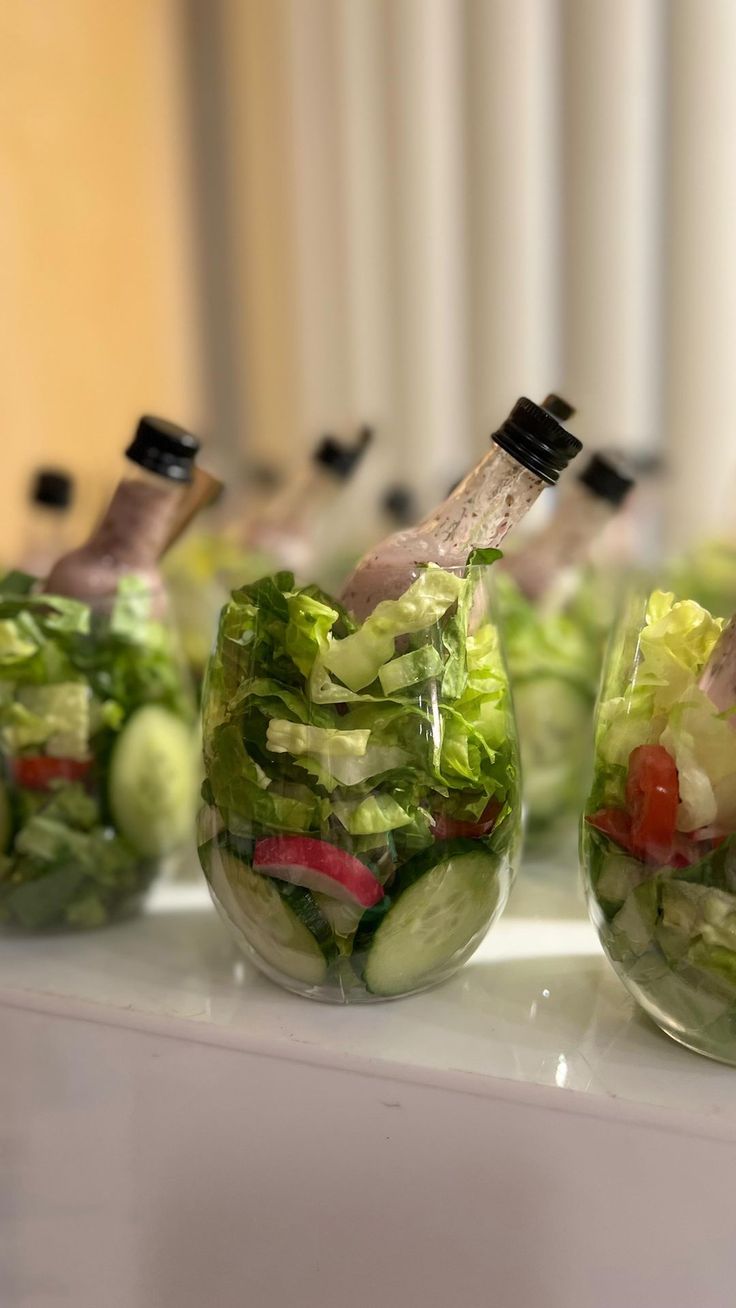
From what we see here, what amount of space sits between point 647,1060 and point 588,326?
132 centimetres

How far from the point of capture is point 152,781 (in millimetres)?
696

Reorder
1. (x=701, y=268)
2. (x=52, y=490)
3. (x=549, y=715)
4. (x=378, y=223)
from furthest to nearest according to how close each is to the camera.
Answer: (x=378, y=223) < (x=701, y=268) < (x=52, y=490) < (x=549, y=715)

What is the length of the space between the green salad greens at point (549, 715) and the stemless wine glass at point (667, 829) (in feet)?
0.74

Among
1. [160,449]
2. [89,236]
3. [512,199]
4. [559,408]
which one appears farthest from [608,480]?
[89,236]

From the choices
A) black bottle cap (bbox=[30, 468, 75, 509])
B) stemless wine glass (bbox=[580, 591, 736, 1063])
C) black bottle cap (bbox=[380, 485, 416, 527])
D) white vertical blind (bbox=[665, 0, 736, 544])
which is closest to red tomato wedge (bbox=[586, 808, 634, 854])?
stemless wine glass (bbox=[580, 591, 736, 1063])

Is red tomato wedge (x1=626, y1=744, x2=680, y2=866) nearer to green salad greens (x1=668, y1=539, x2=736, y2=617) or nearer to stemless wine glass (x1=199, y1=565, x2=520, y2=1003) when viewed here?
stemless wine glass (x1=199, y1=565, x2=520, y2=1003)

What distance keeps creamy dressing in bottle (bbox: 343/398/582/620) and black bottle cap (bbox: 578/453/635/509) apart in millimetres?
253

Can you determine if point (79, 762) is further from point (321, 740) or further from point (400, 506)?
point (400, 506)

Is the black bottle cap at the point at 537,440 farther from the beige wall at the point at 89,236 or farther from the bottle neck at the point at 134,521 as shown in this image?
the beige wall at the point at 89,236

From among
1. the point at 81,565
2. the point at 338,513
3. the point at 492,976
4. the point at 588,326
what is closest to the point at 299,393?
the point at 338,513

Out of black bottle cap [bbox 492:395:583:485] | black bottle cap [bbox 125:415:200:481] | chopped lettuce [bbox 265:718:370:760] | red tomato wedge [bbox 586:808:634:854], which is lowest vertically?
chopped lettuce [bbox 265:718:370:760]

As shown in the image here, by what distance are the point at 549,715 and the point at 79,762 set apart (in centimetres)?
32

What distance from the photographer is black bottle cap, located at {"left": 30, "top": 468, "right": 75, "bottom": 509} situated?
0.94 meters

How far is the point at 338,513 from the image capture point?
1717 millimetres
